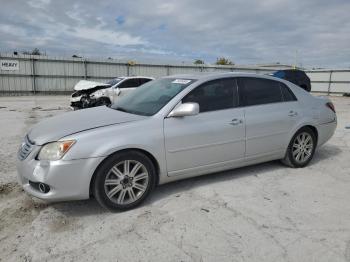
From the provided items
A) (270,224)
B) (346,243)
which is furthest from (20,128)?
(346,243)

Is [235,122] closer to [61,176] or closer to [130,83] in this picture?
[61,176]

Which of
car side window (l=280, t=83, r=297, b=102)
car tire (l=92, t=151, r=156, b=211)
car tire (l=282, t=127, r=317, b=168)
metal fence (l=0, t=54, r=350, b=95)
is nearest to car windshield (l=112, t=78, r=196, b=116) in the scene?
car tire (l=92, t=151, r=156, b=211)

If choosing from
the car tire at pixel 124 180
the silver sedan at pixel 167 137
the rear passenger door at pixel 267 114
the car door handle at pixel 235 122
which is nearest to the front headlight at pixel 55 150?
the silver sedan at pixel 167 137

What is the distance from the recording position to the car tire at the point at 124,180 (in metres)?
3.30

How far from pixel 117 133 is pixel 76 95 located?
10.2 meters

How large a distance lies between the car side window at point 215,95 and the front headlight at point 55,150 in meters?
1.49

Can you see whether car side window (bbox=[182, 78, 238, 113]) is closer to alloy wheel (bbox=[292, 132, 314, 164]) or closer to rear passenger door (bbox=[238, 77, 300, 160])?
rear passenger door (bbox=[238, 77, 300, 160])

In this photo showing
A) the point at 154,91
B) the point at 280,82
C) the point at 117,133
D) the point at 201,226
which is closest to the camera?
the point at 201,226

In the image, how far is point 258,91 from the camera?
456 centimetres

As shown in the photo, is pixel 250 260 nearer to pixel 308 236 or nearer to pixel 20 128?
pixel 308 236

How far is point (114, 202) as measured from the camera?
3398 millimetres

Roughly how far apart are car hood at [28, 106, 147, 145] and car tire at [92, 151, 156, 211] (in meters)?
0.45

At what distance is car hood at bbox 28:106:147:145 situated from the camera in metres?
3.30

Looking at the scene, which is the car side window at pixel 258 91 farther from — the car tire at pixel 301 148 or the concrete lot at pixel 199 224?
the concrete lot at pixel 199 224
